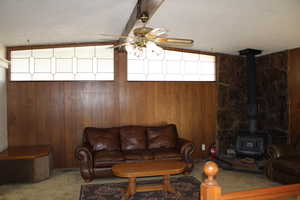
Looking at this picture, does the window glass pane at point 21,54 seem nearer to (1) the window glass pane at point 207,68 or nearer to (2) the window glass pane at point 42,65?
(2) the window glass pane at point 42,65

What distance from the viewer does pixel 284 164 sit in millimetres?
3855

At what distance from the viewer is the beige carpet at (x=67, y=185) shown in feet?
11.8

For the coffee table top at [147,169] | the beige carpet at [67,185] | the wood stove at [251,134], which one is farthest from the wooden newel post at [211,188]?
the wood stove at [251,134]

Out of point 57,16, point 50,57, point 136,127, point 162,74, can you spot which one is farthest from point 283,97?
point 50,57

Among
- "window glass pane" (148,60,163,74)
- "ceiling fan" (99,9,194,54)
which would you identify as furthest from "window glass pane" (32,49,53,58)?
"ceiling fan" (99,9,194,54)

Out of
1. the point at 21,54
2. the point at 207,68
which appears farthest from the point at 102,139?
the point at 207,68

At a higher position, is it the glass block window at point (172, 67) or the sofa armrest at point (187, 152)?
the glass block window at point (172, 67)

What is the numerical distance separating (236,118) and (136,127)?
8.47 feet

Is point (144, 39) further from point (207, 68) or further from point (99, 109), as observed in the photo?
point (207, 68)

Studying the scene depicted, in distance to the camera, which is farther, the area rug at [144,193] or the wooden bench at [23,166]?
the wooden bench at [23,166]

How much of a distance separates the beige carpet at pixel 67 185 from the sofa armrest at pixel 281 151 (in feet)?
1.56

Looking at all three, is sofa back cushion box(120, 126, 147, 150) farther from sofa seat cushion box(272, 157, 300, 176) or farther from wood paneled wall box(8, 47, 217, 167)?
sofa seat cushion box(272, 157, 300, 176)

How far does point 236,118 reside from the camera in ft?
19.4

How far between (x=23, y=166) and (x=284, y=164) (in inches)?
171
